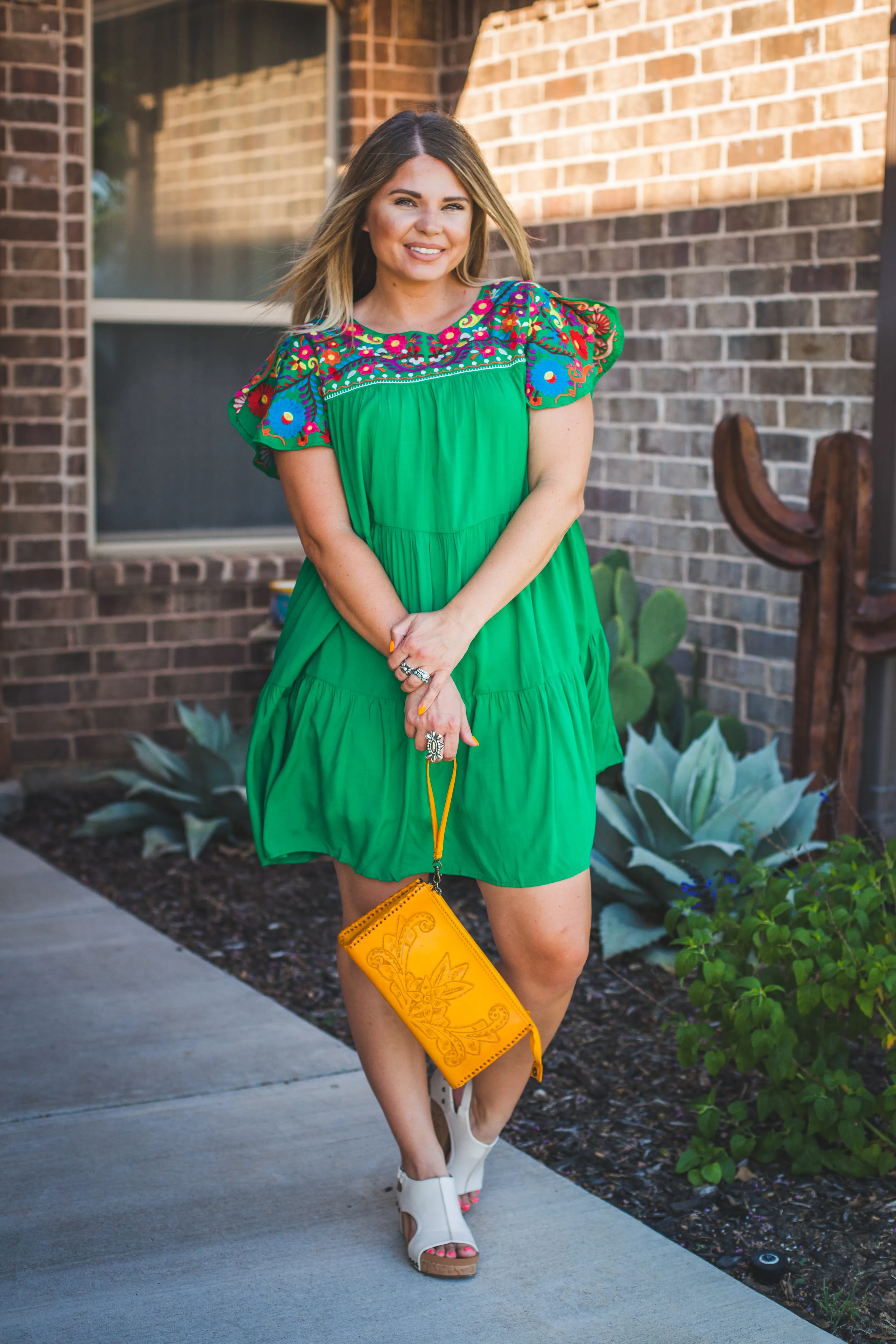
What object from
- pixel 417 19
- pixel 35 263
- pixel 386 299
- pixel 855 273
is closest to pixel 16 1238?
pixel 386 299

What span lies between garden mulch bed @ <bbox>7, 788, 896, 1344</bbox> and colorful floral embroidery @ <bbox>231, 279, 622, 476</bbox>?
5.25 feet

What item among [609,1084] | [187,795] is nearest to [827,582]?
[609,1084]

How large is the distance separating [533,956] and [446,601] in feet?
2.11

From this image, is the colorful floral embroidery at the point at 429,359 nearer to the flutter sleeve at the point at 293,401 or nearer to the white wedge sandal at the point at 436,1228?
the flutter sleeve at the point at 293,401

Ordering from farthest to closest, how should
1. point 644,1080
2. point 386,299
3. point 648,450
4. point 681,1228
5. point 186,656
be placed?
point 186,656 < point 648,450 < point 644,1080 < point 681,1228 < point 386,299

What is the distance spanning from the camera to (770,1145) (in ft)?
10.1

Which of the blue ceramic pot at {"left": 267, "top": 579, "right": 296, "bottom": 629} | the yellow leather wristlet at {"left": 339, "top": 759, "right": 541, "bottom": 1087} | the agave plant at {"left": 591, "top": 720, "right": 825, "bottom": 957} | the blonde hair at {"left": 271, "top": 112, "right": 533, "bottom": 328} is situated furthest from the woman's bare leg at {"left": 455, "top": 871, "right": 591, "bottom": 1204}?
the blue ceramic pot at {"left": 267, "top": 579, "right": 296, "bottom": 629}

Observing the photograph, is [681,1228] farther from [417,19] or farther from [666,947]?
[417,19]

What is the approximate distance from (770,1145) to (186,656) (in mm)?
3939

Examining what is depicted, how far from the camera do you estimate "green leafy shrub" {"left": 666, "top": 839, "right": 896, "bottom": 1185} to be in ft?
9.62

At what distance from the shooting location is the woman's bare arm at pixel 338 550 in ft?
8.37

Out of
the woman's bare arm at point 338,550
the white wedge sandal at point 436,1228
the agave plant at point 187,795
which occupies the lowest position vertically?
the white wedge sandal at point 436,1228

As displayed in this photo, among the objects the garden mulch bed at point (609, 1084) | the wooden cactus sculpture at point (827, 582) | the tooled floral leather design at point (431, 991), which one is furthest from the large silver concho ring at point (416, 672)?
the wooden cactus sculpture at point (827, 582)

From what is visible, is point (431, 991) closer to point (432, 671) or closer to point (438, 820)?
point (438, 820)
